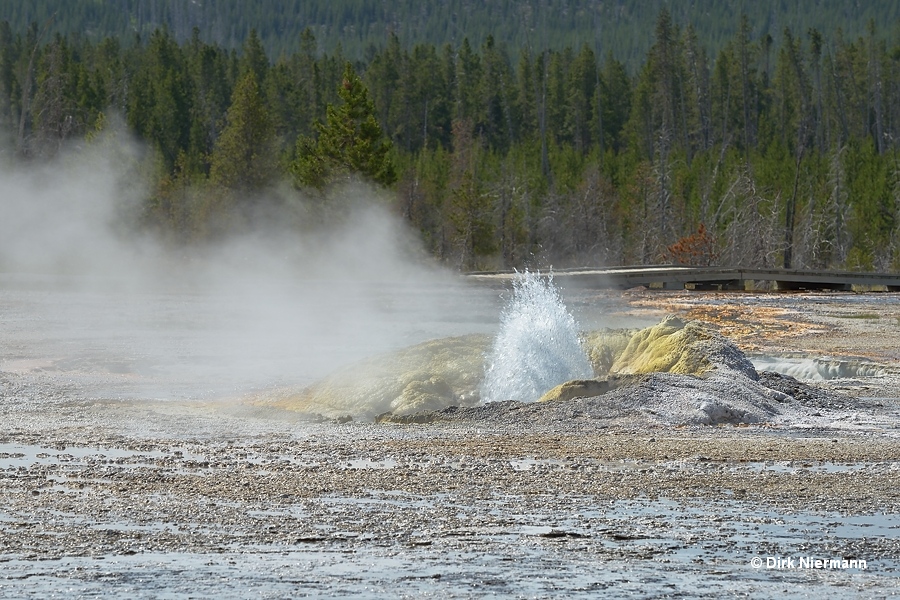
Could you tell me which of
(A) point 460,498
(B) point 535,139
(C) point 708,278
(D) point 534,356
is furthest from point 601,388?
(B) point 535,139

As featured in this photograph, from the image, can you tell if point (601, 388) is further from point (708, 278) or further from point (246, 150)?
point (246, 150)

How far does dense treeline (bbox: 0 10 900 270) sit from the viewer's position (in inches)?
2153

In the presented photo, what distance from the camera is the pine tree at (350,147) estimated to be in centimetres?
4956

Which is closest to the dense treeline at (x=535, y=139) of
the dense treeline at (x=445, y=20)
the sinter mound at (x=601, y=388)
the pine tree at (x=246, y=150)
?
the pine tree at (x=246, y=150)

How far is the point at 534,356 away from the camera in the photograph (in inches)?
585

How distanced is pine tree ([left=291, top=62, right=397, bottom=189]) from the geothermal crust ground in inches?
1409

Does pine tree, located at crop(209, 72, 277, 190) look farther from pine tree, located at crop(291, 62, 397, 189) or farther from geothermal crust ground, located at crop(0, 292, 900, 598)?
geothermal crust ground, located at crop(0, 292, 900, 598)

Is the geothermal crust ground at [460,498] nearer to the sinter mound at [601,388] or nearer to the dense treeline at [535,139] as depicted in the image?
the sinter mound at [601,388]

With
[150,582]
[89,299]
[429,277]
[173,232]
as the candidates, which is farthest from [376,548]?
[173,232]

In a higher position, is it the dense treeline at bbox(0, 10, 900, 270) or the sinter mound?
the dense treeline at bbox(0, 10, 900, 270)

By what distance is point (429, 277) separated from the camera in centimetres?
4009

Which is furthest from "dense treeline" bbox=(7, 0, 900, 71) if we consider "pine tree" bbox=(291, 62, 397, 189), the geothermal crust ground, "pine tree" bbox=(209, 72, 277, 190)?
the geothermal crust ground

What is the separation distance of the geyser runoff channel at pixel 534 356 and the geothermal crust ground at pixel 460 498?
4.52ft

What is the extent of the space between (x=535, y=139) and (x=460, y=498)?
82.5 meters
